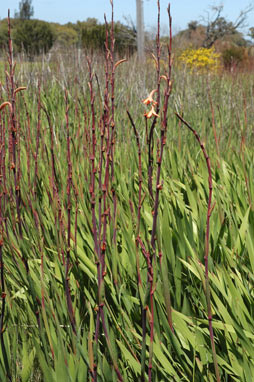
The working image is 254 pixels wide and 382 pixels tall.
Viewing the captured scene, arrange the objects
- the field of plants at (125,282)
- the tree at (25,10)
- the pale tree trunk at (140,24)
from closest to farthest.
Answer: the field of plants at (125,282) → the pale tree trunk at (140,24) → the tree at (25,10)

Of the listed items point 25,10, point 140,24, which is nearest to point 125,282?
point 140,24

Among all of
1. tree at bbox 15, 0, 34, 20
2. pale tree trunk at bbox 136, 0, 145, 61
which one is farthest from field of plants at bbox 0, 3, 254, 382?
tree at bbox 15, 0, 34, 20

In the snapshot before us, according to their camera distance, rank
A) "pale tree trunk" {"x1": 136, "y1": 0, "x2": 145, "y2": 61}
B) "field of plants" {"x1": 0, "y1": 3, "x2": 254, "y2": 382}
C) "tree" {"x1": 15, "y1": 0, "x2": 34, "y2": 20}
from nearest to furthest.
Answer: "field of plants" {"x1": 0, "y1": 3, "x2": 254, "y2": 382}, "pale tree trunk" {"x1": 136, "y1": 0, "x2": 145, "y2": 61}, "tree" {"x1": 15, "y1": 0, "x2": 34, "y2": 20}

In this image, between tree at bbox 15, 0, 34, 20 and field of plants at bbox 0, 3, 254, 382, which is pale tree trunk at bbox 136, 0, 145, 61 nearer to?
field of plants at bbox 0, 3, 254, 382

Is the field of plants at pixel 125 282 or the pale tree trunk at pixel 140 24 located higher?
the pale tree trunk at pixel 140 24

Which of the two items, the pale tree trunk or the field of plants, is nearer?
the field of plants

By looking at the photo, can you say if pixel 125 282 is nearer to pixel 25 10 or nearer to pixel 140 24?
pixel 140 24

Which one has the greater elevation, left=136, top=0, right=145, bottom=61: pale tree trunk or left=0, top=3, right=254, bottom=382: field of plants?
→ left=136, top=0, right=145, bottom=61: pale tree trunk

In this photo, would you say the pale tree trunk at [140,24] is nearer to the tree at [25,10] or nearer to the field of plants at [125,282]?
the field of plants at [125,282]

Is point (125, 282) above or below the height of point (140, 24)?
below

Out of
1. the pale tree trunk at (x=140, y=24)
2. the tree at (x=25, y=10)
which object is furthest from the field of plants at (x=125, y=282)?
the tree at (x=25, y=10)

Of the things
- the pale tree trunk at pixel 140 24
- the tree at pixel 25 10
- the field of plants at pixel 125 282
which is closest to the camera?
the field of plants at pixel 125 282

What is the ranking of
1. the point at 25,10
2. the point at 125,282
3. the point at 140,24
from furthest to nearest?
the point at 25,10
the point at 140,24
the point at 125,282

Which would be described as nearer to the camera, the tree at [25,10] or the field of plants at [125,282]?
the field of plants at [125,282]
